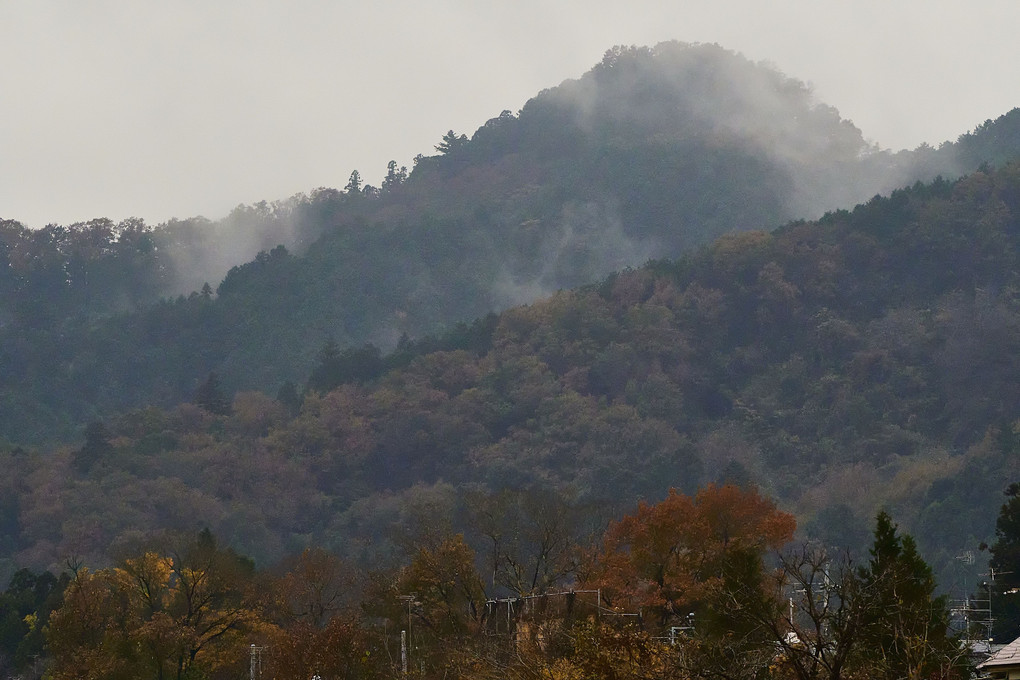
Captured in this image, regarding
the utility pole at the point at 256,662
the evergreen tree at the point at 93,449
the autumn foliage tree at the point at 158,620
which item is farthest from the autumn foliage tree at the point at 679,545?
the evergreen tree at the point at 93,449

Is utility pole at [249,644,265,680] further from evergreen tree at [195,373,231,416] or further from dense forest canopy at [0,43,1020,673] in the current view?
evergreen tree at [195,373,231,416]

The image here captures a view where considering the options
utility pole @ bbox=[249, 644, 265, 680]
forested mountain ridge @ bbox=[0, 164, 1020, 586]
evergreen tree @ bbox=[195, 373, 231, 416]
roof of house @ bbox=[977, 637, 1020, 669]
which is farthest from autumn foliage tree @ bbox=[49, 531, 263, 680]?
evergreen tree @ bbox=[195, 373, 231, 416]

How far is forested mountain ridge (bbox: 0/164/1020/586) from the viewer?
158000 millimetres

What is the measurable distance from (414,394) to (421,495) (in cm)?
2946

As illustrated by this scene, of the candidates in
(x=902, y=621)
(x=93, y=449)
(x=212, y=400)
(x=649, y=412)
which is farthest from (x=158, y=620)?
(x=212, y=400)

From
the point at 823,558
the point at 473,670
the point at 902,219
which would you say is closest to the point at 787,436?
the point at 902,219

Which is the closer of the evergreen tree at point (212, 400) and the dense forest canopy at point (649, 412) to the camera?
the dense forest canopy at point (649, 412)

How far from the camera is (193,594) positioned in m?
78.9

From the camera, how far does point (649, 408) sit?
588 ft

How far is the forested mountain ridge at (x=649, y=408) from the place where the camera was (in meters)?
158

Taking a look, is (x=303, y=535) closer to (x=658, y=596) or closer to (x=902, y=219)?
(x=902, y=219)

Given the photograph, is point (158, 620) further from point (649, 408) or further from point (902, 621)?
point (649, 408)

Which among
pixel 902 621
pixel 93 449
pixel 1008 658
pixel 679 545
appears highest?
pixel 93 449

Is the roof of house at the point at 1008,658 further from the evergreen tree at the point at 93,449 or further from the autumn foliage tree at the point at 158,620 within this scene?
the evergreen tree at the point at 93,449
